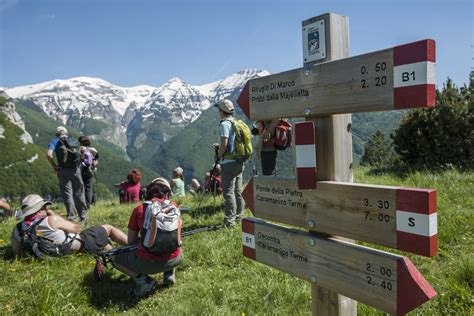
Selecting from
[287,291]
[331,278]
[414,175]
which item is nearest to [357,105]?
[331,278]

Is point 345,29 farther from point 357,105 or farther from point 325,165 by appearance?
point 325,165

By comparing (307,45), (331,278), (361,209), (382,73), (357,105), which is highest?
(307,45)

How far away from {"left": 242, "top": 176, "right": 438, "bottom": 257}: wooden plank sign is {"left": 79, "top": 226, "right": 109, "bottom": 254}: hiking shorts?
4.56m

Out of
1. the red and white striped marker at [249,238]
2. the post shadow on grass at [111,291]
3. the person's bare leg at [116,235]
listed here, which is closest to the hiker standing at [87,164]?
the person's bare leg at [116,235]

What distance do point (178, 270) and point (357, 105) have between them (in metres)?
4.54

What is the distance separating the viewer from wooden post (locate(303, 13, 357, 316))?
265 cm

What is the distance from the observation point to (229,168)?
Result: 7.88 metres

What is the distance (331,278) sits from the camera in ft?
8.50

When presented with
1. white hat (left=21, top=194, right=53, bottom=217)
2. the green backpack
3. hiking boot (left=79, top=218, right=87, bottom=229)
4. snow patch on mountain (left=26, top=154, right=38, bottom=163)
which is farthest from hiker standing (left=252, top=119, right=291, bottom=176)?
snow patch on mountain (left=26, top=154, right=38, bottom=163)

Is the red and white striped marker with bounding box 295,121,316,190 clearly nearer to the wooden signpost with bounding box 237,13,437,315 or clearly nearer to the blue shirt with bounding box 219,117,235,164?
the wooden signpost with bounding box 237,13,437,315

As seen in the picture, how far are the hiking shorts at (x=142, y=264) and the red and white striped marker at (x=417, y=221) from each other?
3.91 m

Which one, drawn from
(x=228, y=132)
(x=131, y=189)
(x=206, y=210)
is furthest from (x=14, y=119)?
(x=228, y=132)

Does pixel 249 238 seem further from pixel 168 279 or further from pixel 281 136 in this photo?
pixel 281 136

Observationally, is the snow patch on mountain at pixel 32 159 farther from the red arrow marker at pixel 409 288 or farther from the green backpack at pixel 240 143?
the red arrow marker at pixel 409 288
